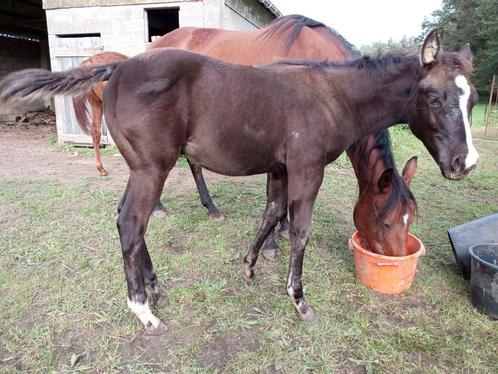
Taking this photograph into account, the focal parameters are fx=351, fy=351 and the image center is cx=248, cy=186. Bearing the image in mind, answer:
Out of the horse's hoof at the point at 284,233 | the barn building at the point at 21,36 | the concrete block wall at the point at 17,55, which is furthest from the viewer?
the concrete block wall at the point at 17,55

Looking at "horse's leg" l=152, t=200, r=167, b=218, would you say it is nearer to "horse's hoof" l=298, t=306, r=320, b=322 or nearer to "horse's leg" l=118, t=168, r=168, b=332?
"horse's leg" l=118, t=168, r=168, b=332

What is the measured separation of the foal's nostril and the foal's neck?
Answer: 42 cm

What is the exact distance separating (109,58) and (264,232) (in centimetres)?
436

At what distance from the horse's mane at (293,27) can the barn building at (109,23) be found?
3413mm

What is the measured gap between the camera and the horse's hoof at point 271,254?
330cm

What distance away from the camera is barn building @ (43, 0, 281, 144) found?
6.79 meters

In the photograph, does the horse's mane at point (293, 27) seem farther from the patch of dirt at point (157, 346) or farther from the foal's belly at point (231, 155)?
the patch of dirt at point (157, 346)

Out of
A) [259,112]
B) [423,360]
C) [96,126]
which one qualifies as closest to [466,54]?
[259,112]

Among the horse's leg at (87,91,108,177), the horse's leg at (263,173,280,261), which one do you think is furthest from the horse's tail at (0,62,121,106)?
the horse's leg at (87,91,108,177)

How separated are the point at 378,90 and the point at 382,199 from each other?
0.88 metres

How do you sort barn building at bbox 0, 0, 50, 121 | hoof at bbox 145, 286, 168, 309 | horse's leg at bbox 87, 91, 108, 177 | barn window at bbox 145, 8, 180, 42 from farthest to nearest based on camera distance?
barn building at bbox 0, 0, 50, 121
barn window at bbox 145, 8, 180, 42
horse's leg at bbox 87, 91, 108, 177
hoof at bbox 145, 286, 168, 309

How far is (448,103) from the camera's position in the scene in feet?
6.62

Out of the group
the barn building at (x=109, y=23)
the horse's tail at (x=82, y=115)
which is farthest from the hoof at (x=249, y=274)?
the barn building at (x=109, y=23)

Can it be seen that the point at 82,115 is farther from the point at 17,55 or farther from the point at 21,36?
the point at 21,36
